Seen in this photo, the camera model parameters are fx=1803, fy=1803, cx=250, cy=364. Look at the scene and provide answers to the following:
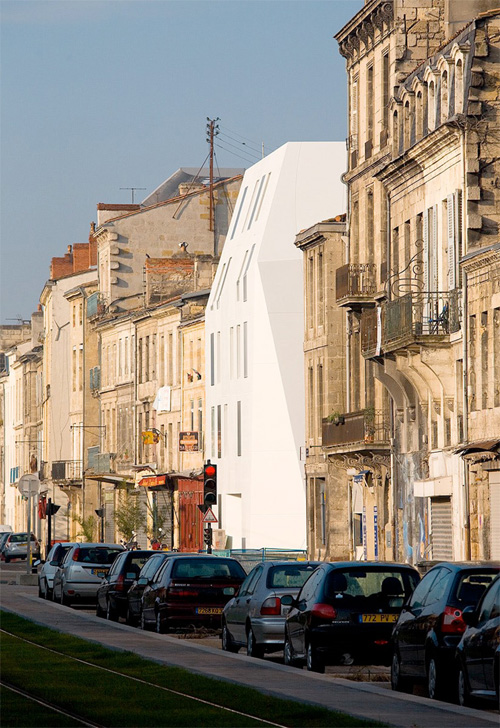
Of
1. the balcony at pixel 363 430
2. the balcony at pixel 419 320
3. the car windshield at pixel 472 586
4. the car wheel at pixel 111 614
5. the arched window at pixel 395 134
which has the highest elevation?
the arched window at pixel 395 134

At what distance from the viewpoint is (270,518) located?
212ft

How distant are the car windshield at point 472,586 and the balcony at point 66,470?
7970 centimetres

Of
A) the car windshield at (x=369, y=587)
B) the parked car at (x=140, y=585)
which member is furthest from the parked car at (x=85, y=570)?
the car windshield at (x=369, y=587)

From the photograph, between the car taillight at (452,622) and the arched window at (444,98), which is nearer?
the car taillight at (452,622)

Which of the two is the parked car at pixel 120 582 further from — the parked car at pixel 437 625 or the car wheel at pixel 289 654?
the parked car at pixel 437 625

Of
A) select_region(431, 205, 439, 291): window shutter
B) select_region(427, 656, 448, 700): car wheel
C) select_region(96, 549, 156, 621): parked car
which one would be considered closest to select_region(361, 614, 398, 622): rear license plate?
select_region(427, 656, 448, 700): car wheel

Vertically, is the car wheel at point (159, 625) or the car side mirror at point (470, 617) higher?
the car side mirror at point (470, 617)

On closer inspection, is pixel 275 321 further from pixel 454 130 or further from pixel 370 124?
pixel 454 130

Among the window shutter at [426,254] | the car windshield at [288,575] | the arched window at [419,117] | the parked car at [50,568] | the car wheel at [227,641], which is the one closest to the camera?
the car windshield at [288,575]

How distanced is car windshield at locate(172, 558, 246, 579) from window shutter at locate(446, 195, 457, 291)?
475 inches

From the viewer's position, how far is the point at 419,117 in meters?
44.1

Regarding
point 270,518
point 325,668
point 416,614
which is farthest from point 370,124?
point 416,614

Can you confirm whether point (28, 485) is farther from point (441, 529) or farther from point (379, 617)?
point (379, 617)

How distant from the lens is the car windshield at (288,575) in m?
25.3
